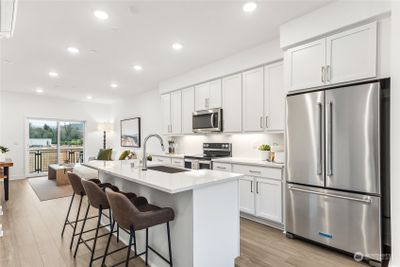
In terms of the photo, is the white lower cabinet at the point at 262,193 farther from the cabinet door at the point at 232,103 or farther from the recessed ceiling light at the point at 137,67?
the recessed ceiling light at the point at 137,67

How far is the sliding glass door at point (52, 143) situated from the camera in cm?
741

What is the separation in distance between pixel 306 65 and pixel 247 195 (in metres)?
2.03

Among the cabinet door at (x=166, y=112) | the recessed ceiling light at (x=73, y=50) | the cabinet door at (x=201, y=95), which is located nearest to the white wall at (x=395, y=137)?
the cabinet door at (x=201, y=95)

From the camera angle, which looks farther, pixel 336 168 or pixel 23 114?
pixel 23 114

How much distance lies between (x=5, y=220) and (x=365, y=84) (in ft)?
17.2

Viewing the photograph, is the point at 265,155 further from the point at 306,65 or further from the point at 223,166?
the point at 306,65

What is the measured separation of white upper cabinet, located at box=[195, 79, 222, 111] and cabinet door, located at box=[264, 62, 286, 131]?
1059mm

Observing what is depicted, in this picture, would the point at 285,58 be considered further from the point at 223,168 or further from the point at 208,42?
the point at 223,168

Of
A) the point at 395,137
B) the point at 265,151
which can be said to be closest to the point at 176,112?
the point at 265,151

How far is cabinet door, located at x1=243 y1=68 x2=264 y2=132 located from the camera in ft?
11.7

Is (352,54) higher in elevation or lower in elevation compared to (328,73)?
higher

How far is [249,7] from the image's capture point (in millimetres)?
2533

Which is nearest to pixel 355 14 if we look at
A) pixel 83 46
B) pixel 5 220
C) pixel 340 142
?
pixel 340 142

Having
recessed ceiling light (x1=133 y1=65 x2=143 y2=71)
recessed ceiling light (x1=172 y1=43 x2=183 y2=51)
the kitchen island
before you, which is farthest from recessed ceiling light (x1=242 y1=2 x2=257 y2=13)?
recessed ceiling light (x1=133 y1=65 x2=143 y2=71)
